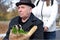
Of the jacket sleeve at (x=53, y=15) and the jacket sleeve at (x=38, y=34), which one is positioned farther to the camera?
the jacket sleeve at (x=53, y=15)

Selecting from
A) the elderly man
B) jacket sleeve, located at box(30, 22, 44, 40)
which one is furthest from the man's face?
jacket sleeve, located at box(30, 22, 44, 40)

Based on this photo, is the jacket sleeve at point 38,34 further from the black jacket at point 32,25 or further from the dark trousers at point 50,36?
the dark trousers at point 50,36

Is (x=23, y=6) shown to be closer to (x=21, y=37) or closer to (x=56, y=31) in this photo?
(x=21, y=37)

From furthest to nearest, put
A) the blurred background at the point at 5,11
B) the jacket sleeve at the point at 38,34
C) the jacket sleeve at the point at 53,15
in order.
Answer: the blurred background at the point at 5,11 → the jacket sleeve at the point at 53,15 → the jacket sleeve at the point at 38,34

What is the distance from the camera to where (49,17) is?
75.9 inches

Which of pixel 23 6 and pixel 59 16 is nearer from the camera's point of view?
pixel 23 6

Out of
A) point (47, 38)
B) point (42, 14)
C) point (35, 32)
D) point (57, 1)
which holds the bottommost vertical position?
point (47, 38)

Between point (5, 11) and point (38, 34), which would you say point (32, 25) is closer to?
point (38, 34)

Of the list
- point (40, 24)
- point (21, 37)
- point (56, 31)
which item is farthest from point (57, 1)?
point (21, 37)

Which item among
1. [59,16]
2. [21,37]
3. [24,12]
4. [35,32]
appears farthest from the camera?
[59,16]

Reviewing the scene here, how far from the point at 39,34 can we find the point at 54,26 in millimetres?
420

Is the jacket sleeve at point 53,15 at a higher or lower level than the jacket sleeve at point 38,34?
higher

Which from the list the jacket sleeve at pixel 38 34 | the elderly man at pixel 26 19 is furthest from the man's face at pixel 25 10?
the jacket sleeve at pixel 38 34

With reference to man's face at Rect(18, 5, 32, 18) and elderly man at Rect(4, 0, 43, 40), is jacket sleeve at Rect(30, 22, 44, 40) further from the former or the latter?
man's face at Rect(18, 5, 32, 18)
